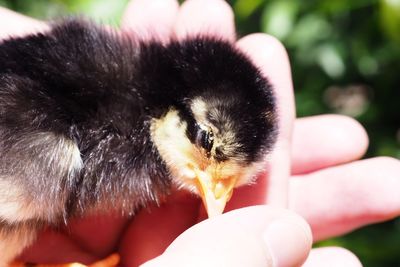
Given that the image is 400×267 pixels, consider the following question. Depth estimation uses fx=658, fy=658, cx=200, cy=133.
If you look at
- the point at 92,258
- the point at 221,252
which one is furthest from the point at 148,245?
the point at 221,252

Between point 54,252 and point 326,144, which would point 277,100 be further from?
point 54,252

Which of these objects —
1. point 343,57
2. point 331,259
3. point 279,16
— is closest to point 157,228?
point 331,259

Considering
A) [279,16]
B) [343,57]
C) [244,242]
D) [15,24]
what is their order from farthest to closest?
1. [343,57]
2. [279,16]
3. [15,24]
4. [244,242]

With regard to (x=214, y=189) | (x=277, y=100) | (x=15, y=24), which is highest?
(x=15, y=24)

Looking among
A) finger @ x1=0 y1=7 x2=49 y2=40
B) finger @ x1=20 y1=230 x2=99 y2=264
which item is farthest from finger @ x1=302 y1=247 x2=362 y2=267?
finger @ x1=0 y1=7 x2=49 y2=40

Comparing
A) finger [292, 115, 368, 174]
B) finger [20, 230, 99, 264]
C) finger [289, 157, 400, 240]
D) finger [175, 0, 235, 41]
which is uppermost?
finger [175, 0, 235, 41]

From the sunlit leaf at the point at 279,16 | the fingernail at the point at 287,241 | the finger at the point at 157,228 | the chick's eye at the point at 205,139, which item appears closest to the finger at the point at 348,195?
the finger at the point at 157,228

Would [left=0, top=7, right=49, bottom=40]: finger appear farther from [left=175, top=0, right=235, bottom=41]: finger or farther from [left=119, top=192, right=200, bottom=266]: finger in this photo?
[left=119, top=192, right=200, bottom=266]: finger

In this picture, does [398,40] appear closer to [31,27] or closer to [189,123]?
[189,123]
